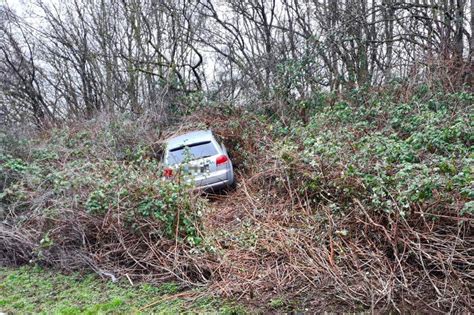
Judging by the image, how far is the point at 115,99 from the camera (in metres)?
14.3

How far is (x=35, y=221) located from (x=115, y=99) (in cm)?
969

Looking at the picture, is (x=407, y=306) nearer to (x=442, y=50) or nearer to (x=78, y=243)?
(x=78, y=243)

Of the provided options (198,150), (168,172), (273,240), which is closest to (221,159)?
(198,150)

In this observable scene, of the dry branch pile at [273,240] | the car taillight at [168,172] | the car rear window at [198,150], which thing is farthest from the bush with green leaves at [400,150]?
the car taillight at [168,172]

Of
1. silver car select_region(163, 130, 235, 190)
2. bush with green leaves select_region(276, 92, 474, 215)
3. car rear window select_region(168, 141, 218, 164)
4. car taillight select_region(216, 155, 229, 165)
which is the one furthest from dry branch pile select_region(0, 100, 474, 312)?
car rear window select_region(168, 141, 218, 164)

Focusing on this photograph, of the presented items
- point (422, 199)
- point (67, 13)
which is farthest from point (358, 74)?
point (67, 13)

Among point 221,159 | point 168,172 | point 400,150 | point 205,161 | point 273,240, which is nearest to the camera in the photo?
point 273,240

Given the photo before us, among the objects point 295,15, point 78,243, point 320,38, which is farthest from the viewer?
point 295,15

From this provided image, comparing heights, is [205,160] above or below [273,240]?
above

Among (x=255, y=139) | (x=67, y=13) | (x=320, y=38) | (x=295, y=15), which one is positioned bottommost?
(x=255, y=139)

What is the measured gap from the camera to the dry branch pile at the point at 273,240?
3428mm

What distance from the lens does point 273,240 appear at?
4520 mm

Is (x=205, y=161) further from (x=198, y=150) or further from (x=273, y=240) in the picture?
(x=273, y=240)

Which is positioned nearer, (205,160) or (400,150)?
(400,150)
